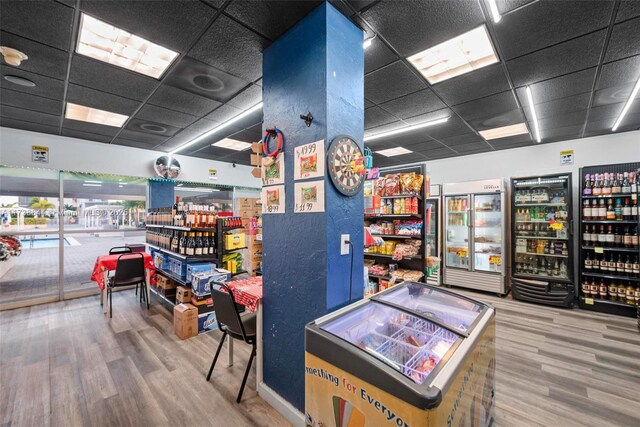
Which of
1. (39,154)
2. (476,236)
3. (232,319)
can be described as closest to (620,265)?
(476,236)

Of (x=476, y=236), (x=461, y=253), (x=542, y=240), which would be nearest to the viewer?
(x=542, y=240)

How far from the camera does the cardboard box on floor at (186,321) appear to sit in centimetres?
348

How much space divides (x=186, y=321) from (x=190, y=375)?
35.4 inches

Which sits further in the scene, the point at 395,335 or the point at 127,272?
the point at 127,272

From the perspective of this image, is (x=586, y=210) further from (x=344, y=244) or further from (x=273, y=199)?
(x=273, y=199)

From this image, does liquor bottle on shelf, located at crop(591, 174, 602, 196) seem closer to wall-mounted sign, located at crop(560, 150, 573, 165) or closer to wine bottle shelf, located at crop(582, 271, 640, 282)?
wall-mounted sign, located at crop(560, 150, 573, 165)

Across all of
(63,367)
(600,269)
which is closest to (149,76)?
(63,367)

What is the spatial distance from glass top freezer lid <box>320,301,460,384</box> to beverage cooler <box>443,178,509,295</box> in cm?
452

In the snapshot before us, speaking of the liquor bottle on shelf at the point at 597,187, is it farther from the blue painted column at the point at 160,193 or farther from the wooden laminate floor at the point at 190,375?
the blue painted column at the point at 160,193

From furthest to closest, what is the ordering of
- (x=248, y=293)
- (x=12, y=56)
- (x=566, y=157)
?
(x=566, y=157), (x=12, y=56), (x=248, y=293)

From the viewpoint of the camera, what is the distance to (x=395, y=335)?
1.78 meters

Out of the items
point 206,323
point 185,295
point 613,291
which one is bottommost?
point 206,323

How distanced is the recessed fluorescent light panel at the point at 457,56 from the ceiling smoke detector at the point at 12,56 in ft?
12.3

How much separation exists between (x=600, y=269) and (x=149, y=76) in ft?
23.2
